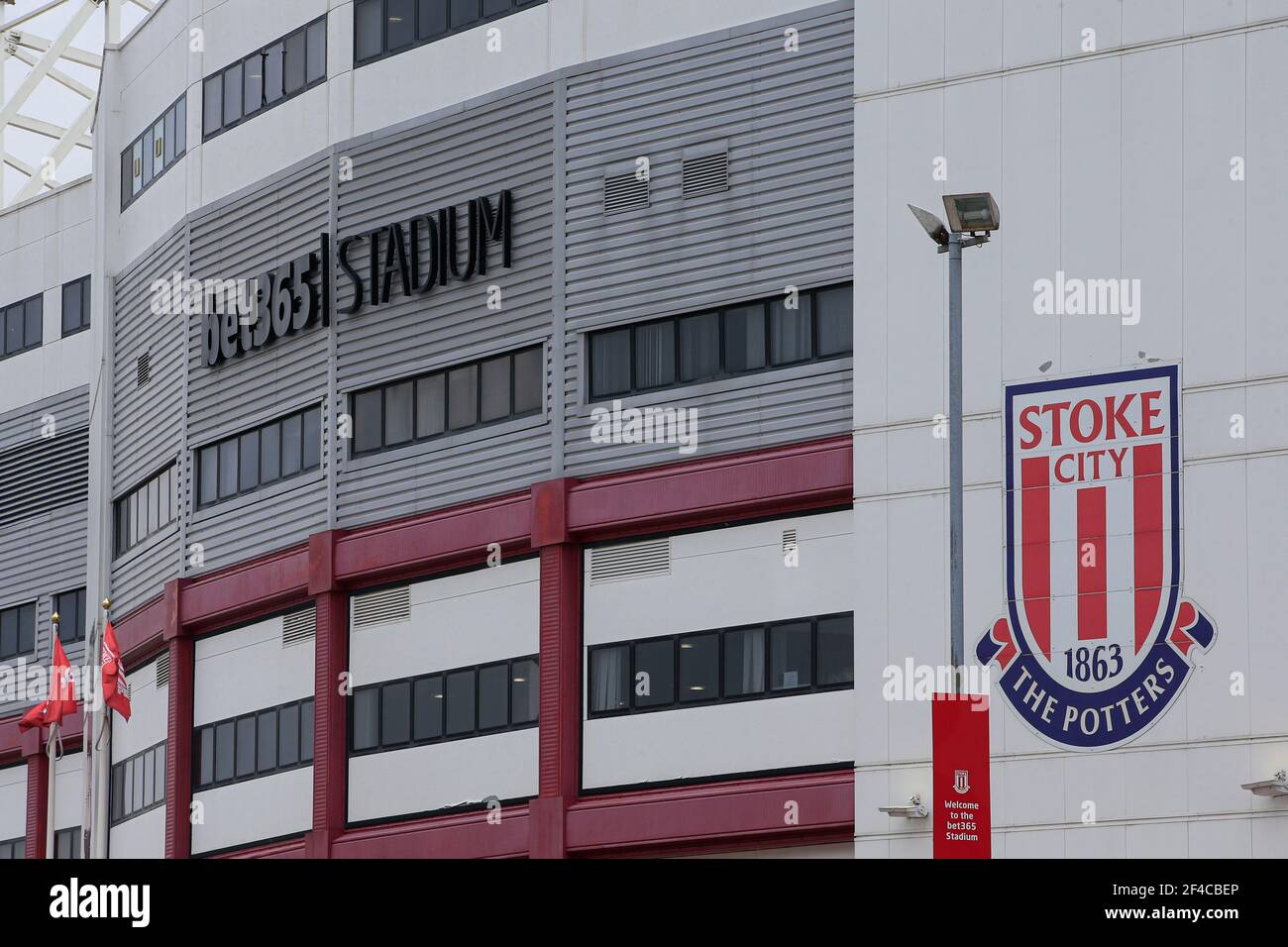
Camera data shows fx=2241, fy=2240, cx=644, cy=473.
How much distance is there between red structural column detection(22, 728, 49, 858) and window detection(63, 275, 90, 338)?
11.1 m

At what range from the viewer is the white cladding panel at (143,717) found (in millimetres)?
53594

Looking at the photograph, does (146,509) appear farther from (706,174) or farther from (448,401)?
(706,174)

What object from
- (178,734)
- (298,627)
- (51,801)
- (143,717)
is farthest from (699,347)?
(51,801)

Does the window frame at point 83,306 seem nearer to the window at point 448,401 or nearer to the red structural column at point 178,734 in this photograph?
the red structural column at point 178,734

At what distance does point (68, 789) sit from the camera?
59.7 metres

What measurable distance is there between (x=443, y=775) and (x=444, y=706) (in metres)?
1.38

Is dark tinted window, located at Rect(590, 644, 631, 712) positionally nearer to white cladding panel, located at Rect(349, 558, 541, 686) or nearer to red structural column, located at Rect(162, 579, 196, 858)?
white cladding panel, located at Rect(349, 558, 541, 686)

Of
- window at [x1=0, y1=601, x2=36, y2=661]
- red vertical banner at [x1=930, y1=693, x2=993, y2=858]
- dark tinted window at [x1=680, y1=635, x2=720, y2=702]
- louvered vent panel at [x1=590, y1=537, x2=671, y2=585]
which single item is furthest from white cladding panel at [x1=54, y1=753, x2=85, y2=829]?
red vertical banner at [x1=930, y1=693, x2=993, y2=858]

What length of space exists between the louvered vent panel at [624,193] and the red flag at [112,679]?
15.0 m

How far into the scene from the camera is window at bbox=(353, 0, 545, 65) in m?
47.2

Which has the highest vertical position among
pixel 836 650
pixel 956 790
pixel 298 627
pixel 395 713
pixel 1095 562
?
pixel 1095 562
